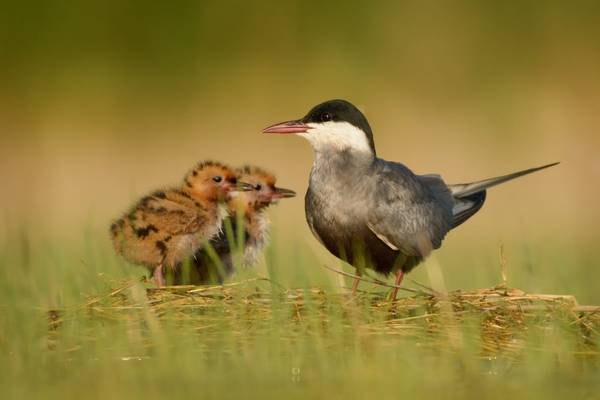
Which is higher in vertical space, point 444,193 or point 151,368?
point 444,193

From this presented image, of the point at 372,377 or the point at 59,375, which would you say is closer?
the point at 372,377

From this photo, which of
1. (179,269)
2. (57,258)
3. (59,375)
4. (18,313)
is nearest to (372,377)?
(59,375)

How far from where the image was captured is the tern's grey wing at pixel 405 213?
651 centimetres

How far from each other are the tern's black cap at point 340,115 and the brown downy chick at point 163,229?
787mm

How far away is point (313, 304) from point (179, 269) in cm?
139

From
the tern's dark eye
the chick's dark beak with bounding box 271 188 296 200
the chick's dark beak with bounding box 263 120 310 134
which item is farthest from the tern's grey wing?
the chick's dark beak with bounding box 271 188 296 200

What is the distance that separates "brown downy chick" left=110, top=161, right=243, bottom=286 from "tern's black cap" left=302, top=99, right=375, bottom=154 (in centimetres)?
79

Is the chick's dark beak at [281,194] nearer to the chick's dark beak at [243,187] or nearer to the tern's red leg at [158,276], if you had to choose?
the chick's dark beak at [243,187]

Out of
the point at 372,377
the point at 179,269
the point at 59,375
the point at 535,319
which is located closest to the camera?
the point at 372,377

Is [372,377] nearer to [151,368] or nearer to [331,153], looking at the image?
[151,368]

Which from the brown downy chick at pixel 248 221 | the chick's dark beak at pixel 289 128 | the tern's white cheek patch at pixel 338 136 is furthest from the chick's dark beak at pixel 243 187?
the tern's white cheek patch at pixel 338 136

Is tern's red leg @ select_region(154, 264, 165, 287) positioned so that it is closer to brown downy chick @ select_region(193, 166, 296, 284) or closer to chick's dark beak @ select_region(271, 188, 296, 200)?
brown downy chick @ select_region(193, 166, 296, 284)

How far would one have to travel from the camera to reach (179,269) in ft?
21.9

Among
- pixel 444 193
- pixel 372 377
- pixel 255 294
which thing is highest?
pixel 444 193
